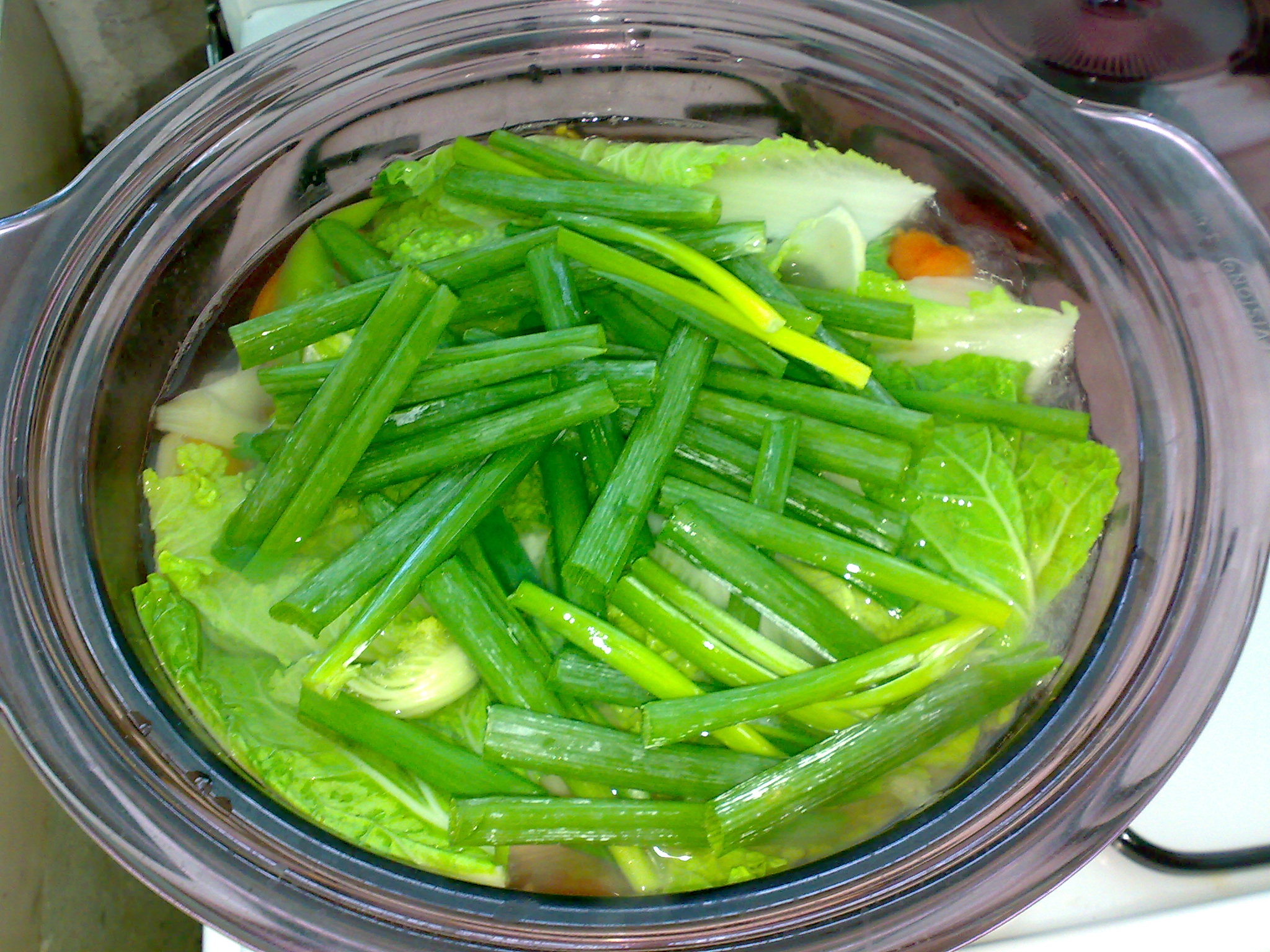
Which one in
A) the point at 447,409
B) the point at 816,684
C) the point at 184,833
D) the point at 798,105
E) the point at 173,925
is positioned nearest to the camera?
the point at 184,833

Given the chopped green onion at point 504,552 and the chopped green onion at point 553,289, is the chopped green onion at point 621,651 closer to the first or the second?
the chopped green onion at point 504,552

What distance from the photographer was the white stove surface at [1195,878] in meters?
1.09

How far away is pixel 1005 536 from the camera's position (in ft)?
3.77

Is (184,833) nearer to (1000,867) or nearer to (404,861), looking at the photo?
(404,861)

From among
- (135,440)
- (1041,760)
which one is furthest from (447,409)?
(1041,760)

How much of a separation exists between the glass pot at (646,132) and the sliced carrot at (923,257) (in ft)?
0.23

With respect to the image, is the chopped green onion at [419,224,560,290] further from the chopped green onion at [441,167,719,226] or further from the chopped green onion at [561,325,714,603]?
the chopped green onion at [561,325,714,603]

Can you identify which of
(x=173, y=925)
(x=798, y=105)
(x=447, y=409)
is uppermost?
(x=798, y=105)

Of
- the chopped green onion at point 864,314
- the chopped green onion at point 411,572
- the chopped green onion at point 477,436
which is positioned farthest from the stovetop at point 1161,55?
the chopped green onion at point 411,572

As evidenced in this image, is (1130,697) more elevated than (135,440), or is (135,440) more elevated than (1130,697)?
(135,440)

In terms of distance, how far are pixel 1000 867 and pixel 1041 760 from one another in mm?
128

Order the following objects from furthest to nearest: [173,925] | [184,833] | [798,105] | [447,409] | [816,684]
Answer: [173,925] → [798,105] → [447,409] → [816,684] → [184,833]

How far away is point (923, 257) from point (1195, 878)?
0.88m

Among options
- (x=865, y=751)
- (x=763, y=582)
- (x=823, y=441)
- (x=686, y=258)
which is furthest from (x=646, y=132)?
(x=865, y=751)
